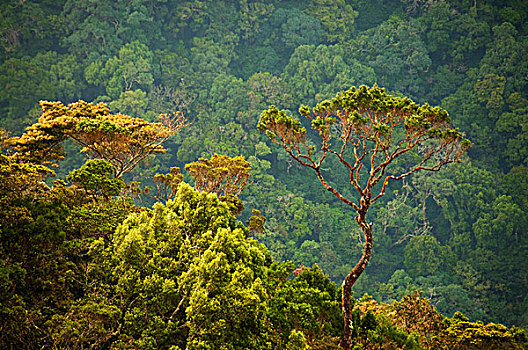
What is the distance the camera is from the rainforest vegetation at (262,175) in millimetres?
11578

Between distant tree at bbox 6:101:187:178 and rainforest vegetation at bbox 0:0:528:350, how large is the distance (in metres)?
0.08

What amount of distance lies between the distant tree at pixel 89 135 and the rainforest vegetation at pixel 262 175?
0.25 ft

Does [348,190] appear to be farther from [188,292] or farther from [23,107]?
[188,292]

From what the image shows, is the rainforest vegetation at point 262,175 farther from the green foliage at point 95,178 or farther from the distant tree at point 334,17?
the distant tree at point 334,17

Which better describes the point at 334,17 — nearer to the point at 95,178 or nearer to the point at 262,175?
the point at 262,175

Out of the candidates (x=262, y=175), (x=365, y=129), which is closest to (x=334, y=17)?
(x=262, y=175)

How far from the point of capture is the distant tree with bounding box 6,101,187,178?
57.5 ft

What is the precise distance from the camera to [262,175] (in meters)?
42.2

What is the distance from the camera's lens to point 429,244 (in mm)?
38781

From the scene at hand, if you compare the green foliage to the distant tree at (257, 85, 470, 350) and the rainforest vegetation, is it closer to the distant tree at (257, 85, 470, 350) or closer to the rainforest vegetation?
the rainforest vegetation

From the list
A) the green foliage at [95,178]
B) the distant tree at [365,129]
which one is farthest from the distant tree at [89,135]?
the distant tree at [365,129]

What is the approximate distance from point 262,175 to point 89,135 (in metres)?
24.7

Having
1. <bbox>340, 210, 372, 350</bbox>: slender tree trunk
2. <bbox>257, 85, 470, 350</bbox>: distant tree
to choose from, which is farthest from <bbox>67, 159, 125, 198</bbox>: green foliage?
<bbox>340, 210, 372, 350</bbox>: slender tree trunk

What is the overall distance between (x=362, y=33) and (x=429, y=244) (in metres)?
24.9
